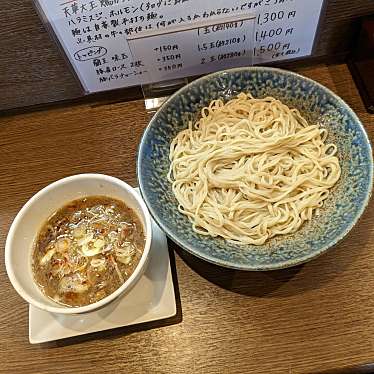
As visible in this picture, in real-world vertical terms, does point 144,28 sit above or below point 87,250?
above

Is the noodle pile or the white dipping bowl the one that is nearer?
the white dipping bowl

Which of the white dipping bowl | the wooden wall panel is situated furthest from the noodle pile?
the wooden wall panel

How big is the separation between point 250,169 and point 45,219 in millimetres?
520

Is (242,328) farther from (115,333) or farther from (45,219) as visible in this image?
(45,219)

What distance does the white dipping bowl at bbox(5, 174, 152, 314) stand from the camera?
3.24ft

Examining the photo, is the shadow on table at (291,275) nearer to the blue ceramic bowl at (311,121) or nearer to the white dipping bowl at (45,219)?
the blue ceramic bowl at (311,121)

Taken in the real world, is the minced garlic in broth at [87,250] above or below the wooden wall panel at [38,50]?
below

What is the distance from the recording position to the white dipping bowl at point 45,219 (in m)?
0.99

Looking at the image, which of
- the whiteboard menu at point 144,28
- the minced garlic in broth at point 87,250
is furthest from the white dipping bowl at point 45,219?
the whiteboard menu at point 144,28

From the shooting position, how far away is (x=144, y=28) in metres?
1.15

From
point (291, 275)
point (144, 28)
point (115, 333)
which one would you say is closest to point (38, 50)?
point (144, 28)

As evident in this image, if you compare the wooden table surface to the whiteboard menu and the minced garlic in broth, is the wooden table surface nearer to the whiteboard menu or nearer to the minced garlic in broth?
the minced garlic in broth

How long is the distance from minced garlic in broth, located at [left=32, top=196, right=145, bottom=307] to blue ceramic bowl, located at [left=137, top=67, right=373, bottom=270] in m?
0.10

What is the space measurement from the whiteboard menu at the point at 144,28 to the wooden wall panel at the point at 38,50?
5 cm
